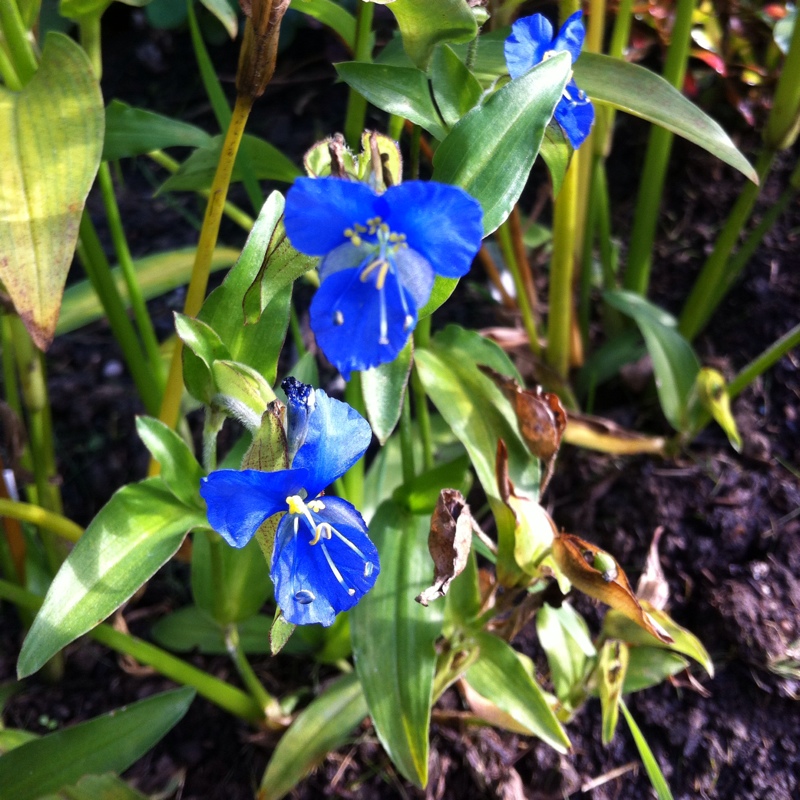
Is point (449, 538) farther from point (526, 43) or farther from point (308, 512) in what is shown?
point (526, 43)

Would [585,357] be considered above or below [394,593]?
below

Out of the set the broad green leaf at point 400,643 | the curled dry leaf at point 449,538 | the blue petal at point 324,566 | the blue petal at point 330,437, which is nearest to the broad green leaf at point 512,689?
the broad green leaf at point 400,643

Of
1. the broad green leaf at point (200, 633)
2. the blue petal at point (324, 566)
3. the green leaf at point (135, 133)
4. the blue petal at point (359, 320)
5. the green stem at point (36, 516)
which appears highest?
the blue petal at point (359, 320)

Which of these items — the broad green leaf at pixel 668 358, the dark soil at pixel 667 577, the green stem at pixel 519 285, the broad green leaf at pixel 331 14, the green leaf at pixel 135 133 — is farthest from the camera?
the broad green leaf at pixel 668 358

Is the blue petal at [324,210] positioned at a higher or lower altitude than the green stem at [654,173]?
higher

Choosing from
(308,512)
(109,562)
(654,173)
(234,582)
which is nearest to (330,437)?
(308,512)

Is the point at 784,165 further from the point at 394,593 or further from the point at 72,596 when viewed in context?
the point at 72,596

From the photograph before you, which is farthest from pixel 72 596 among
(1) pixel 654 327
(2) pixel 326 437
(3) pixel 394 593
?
(1) pixel 654 327

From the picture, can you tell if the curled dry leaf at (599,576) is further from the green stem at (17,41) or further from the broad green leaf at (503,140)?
the green stem at (17,41)
